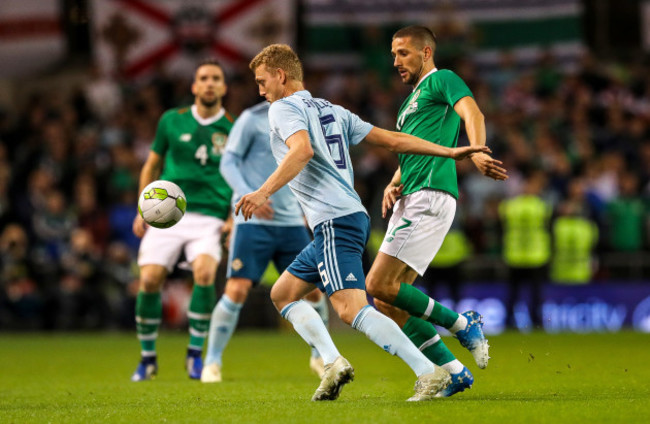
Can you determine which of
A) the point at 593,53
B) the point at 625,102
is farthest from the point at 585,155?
the point at 593,53

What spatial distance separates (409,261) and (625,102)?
14.1m

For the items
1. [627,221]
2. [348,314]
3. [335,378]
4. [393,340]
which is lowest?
[627,221]

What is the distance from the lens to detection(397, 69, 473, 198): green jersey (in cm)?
674

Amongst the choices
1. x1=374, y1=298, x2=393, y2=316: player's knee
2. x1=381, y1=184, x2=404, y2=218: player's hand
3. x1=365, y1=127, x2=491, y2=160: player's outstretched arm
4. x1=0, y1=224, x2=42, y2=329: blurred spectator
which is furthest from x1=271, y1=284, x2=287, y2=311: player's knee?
x1=0, y1=224, x2=42, y2=329: blurred spectator

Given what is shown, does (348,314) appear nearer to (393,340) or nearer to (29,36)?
(393,340)

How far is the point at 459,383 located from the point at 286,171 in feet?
5.52

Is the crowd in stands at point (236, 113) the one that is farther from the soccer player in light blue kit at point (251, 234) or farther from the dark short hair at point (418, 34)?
the dark short hair at point (418, 34)

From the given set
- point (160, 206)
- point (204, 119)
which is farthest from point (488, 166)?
point (204, 119)

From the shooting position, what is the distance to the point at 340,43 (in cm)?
2136

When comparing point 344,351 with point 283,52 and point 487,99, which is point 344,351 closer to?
point 283,52

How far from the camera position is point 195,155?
8922mm

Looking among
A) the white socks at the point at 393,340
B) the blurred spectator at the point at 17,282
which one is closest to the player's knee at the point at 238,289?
the white socks at the point at 393,340

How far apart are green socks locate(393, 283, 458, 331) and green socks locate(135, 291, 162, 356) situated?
287cm

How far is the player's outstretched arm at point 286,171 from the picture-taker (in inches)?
227
